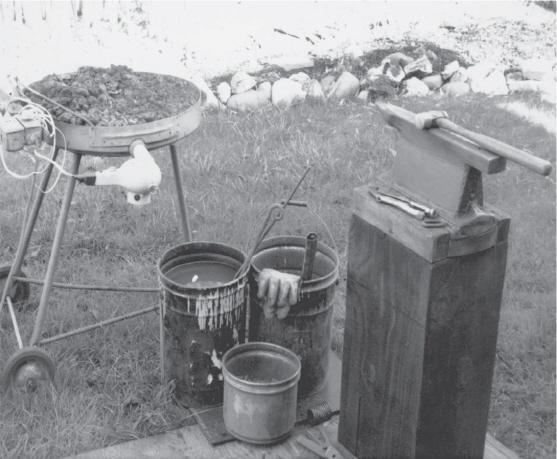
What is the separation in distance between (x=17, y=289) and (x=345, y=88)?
3987 millimetres

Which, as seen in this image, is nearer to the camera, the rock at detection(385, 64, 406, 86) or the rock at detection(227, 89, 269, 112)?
the rock at detection(227, 89, 269, 112)

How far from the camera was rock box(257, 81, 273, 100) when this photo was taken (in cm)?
724

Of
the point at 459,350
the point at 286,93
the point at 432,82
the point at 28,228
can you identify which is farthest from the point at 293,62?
the point at 459,350

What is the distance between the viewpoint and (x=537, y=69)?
327 inches

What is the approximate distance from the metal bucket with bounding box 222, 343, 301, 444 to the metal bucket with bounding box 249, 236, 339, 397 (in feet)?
0.35

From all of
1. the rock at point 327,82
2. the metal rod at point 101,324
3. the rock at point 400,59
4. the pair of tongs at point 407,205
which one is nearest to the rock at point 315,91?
the rock at point 327,82

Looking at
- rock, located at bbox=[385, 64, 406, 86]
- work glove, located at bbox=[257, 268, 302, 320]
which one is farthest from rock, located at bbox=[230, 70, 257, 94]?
work glove, located at bbox=[257, 268, 302, 320]

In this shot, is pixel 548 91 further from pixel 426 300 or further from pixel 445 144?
pixel 426 300

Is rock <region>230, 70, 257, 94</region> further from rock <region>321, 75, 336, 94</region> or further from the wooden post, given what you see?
the wooden post

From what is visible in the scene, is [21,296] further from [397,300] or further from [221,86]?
[221,86]

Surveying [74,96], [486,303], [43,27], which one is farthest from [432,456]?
[43,27]

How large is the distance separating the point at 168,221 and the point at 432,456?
2.75 meters

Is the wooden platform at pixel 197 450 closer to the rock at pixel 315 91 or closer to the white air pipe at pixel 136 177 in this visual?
the white air pipe at pixel 136 177

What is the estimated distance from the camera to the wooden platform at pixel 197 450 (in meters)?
3.33
